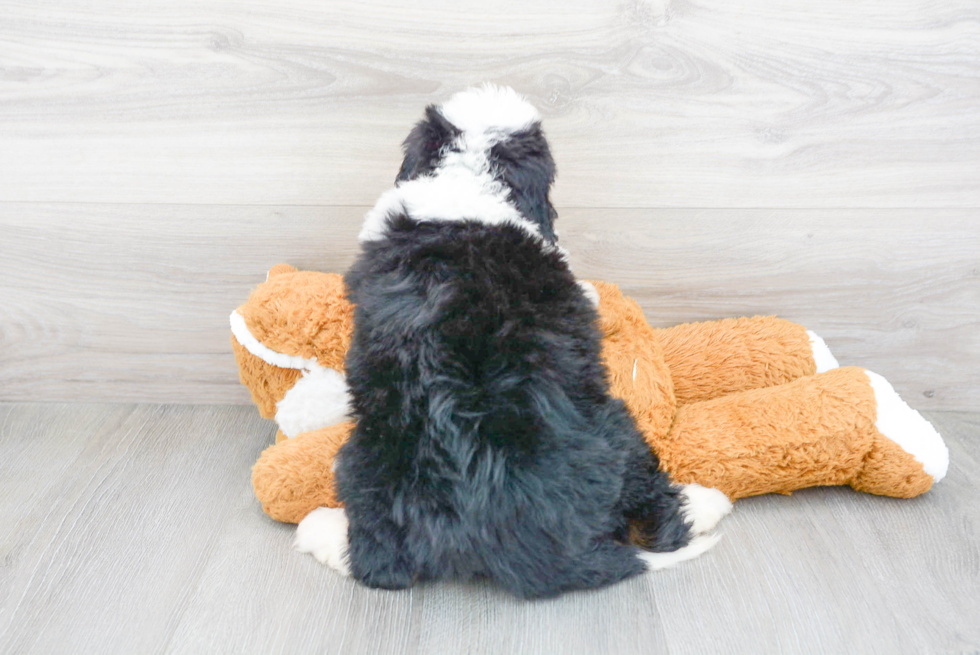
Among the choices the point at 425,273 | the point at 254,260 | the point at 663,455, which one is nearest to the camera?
the point at 425,273

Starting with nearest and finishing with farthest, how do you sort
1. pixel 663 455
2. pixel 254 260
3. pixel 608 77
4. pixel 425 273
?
pixel 425 273
pixel 663 455
pixel 608 77
pixel 254 260

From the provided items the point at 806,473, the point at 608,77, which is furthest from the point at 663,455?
the point at 608,77

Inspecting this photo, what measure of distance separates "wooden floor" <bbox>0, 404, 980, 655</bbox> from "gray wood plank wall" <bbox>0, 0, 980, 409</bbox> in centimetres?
31

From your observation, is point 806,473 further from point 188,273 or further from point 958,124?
point 188,273

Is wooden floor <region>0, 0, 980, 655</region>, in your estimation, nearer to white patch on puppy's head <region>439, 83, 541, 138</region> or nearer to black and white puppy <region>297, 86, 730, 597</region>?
black and white puppy <region>297, 86, 730, 597</region>

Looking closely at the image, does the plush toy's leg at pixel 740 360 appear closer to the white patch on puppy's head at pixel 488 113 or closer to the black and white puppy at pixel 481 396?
the black and white puppy at pixel 481 396

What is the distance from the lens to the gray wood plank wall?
3.13ft

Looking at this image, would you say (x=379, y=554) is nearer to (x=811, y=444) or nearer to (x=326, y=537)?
(x=326, y=537)

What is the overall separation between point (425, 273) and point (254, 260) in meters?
0.46

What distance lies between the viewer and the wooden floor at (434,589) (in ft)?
2.28

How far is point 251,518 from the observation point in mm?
894

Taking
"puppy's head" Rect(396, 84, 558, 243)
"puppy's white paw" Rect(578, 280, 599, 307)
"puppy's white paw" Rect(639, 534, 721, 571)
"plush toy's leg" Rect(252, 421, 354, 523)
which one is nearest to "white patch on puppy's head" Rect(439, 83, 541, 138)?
"puppy's head" Rect(396, 84, 558, 243)

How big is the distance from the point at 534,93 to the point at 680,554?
0.64 metres

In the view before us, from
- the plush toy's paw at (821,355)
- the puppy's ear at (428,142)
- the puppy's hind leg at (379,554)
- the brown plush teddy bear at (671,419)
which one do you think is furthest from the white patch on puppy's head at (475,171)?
the plush toy's paw at (821,355)
